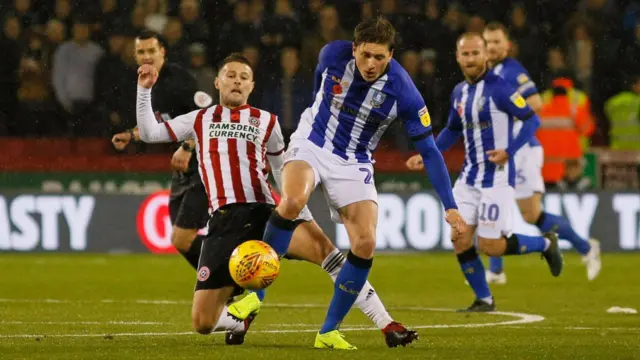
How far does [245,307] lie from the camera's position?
24.2 feet

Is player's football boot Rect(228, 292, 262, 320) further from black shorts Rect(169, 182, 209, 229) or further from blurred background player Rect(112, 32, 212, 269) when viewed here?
black shorts Rect(169, 182, 209, 229)

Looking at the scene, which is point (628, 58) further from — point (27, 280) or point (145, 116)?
point (145, 116)

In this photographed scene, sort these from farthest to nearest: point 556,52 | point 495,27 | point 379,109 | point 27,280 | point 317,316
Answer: point 556,52 < point 27,280 < point 495,27 < point 317,316 < point 379,109

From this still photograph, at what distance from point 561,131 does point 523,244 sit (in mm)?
6757

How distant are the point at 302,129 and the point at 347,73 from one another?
414 millimetres

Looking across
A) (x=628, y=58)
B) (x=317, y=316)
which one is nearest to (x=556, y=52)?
(x=628, y=58)

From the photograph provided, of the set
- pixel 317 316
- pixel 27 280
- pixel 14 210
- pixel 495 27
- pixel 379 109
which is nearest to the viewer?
pixel 379 109

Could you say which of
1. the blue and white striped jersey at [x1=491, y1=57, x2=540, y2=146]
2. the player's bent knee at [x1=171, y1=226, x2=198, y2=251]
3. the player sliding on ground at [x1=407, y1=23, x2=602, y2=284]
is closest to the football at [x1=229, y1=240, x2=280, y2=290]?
the player's bent knee at [x1=171, y1=226, x2=198, y2=251]

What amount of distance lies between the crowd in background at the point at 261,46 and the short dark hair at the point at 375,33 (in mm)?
8331

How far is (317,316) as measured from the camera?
9891 mm

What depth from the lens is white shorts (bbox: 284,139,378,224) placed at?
25.1 feet

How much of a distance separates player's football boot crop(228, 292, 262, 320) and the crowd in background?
8.56 meters

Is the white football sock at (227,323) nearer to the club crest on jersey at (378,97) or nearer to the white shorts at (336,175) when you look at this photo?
the white shorts at (336,175)

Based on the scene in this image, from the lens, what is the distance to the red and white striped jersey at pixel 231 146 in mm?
7941
